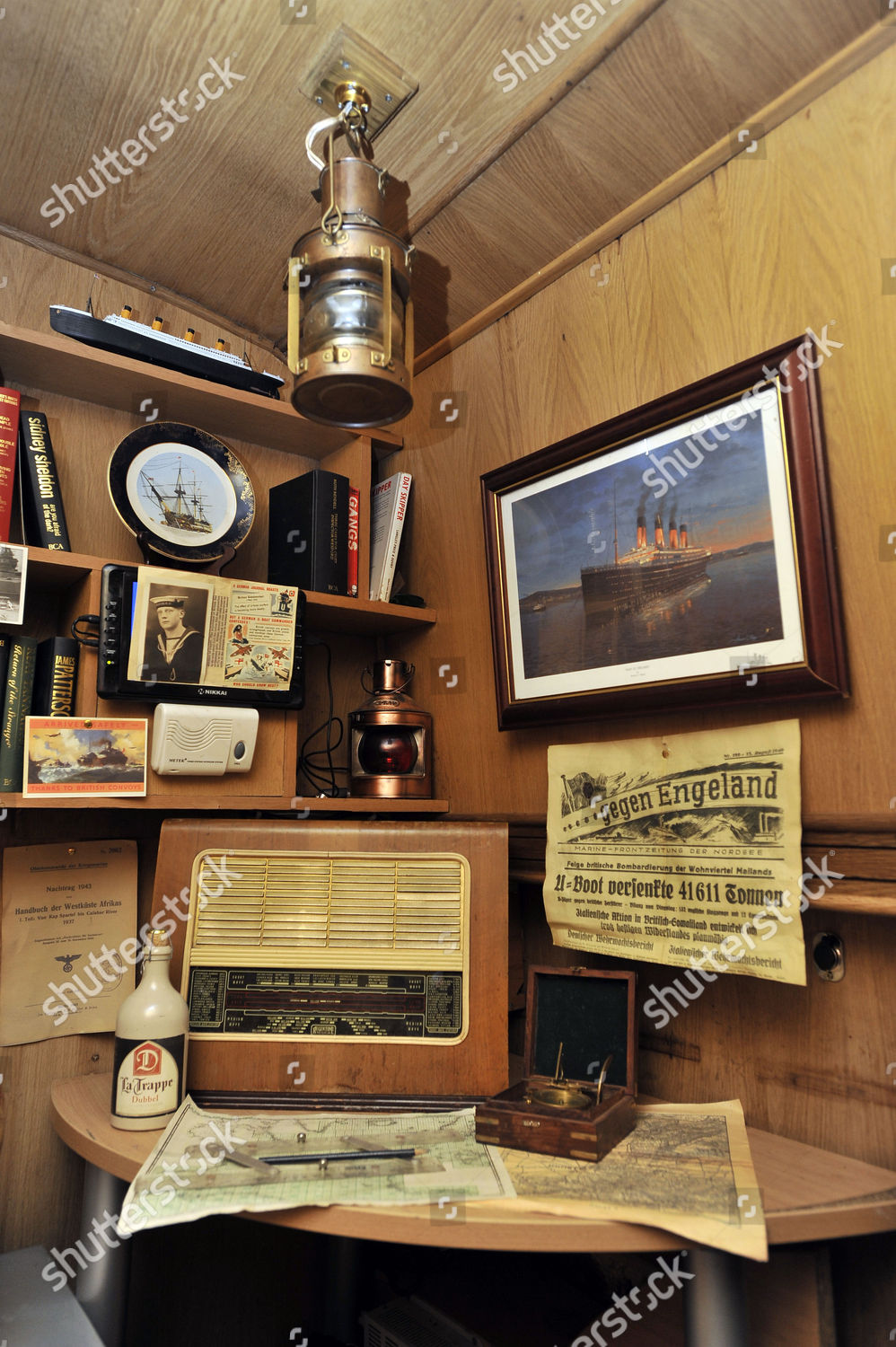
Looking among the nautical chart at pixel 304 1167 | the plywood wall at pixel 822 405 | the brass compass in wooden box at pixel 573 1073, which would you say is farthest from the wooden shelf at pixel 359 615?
the nautical chart at pixel 304 1167

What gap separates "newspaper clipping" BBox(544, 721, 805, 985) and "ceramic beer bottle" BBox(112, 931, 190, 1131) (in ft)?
2.08

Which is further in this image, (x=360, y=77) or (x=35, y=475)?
(x=35, y=475)

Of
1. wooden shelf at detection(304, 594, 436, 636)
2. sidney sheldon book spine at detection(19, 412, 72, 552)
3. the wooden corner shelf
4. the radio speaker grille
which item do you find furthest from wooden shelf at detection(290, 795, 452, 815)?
sidney sheldon book spine at detection(19, 412, 72, 552)

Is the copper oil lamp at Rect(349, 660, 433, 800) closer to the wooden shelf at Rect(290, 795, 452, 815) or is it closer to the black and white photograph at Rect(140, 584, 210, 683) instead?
the wooden shelf at Rect(290, 795, 452, 815)

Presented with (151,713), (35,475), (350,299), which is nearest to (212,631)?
(151,713)

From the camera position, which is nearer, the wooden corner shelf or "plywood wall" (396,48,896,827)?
"plywood wall" (396,48,896,827)

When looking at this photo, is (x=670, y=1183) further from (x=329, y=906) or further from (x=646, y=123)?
(x=646, y=123)

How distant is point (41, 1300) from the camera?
4.03ft

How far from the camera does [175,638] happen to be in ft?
4.85

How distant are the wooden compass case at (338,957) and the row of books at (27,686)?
26 cm

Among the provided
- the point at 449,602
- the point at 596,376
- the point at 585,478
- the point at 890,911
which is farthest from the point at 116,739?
the point at 890,911

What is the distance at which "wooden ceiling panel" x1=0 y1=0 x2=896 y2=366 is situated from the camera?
3.89 ft

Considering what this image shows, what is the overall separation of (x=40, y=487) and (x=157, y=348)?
1.16ft

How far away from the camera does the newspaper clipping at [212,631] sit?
145cm
